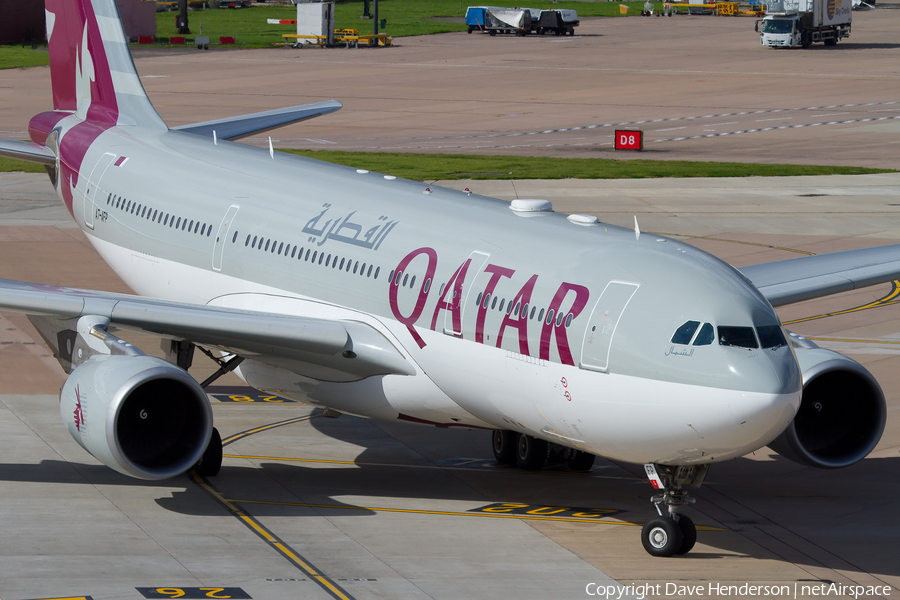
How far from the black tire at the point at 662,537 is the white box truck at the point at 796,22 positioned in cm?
9363

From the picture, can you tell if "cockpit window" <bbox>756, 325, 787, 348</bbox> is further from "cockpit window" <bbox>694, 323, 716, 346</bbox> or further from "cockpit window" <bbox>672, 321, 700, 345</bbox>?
"cockpit window" <bbox>672, 321, 700, 345</bbox>

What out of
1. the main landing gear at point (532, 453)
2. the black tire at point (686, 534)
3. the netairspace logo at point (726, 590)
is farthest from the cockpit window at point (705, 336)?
the main landing gear at point (532, 453)

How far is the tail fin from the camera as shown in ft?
91.7

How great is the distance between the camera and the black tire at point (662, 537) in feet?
53.8

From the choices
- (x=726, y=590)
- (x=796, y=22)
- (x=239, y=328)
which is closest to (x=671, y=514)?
(x=726, y=590)

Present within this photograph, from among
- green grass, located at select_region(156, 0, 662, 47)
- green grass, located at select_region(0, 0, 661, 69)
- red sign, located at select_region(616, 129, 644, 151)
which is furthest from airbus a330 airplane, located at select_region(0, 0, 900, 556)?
green grass, located at select_region(156, 0, 662, 47)

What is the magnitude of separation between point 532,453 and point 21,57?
279 feet

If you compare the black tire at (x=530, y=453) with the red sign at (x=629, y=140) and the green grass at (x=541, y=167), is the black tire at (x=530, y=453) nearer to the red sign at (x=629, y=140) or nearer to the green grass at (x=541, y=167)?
the green grass at (x=541, y=167)

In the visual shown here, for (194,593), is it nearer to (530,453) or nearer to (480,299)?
(480,299)

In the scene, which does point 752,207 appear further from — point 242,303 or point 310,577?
point 310,577

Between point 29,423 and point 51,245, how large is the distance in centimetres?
1679

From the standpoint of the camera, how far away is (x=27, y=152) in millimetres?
28359

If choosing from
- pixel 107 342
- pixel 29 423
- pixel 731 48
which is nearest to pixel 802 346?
pixel 107 342

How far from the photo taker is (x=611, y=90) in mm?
79500
